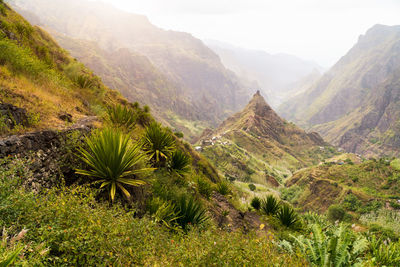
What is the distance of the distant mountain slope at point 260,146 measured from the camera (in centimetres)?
7312

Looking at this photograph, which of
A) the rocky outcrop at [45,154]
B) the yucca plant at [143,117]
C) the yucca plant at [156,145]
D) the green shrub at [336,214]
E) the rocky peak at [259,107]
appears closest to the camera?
the rocky outcrop at [45,154]

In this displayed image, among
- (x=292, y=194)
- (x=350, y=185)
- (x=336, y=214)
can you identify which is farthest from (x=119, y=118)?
(x=292, y=194)

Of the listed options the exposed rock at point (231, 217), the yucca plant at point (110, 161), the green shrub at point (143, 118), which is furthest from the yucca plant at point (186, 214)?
the green shrub at point (143, 118)

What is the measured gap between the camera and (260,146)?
326 feet

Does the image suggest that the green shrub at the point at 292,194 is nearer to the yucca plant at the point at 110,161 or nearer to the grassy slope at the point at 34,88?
the grassy slope at the point at 34,88

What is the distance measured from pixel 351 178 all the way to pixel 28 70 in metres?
66.5

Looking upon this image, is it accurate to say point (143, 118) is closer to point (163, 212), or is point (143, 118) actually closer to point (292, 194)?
point (163, 212)

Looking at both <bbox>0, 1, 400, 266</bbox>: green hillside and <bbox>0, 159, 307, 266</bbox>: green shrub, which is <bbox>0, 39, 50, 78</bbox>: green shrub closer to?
<bbox>0, 1, 400, 266</bbox>: green hillside

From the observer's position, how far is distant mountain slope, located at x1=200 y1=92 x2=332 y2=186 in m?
73.1

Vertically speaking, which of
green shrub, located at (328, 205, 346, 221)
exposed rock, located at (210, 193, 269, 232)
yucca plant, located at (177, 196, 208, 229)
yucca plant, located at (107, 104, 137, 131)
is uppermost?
yucca plant, located at (107, 104, 137, 131)

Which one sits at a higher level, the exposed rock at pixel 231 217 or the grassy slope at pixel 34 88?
the grassy slope at pixel 34 88

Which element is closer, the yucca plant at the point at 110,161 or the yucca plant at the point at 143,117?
the yucca plant at the point at 110,161

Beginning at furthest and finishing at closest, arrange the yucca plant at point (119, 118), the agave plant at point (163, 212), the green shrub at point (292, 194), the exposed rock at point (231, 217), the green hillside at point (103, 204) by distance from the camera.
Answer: the green shrub at point (292, 194)
the exposed rock at point (231, 217)
the yucca plant at point (119, 118)
the agave plant at point (163, 212)
the green hillside at point (103, 204)

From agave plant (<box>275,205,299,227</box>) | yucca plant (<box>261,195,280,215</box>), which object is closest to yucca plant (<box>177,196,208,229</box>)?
agave plant (<box>275,205,299,227</box>)
